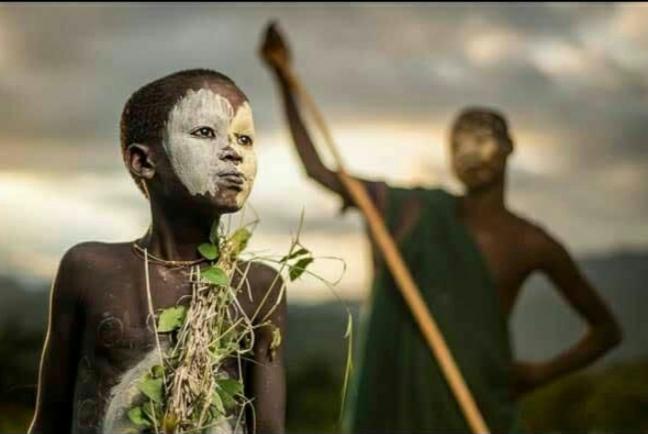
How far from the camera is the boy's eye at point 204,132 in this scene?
6.49 ft

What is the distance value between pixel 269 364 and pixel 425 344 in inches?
111

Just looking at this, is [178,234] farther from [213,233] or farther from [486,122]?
[486,122]

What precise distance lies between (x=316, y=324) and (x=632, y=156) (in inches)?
47.8

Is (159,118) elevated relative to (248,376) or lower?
elevated

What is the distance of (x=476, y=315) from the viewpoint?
16.1ft

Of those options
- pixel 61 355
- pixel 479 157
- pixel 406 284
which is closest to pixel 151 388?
pixel 61 355

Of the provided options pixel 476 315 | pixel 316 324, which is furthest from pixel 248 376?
pixel 316 324

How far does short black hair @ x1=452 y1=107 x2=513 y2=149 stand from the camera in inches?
200

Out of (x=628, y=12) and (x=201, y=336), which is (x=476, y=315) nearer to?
(x=628, y=12)

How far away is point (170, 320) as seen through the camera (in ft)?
6.41

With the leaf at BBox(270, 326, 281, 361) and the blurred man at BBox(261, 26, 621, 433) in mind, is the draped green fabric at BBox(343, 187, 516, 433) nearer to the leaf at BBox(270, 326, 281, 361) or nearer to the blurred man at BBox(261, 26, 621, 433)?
the blurred man at BBox(261, 26, 621, 433)

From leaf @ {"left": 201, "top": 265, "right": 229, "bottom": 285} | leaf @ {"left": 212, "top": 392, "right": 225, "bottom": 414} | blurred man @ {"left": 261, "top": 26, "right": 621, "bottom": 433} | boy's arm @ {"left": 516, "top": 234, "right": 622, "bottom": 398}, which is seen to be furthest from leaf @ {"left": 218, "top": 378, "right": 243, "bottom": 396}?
boy's arm @ {"left": 516, "top": 234, "right": 622, "bottom": 398}

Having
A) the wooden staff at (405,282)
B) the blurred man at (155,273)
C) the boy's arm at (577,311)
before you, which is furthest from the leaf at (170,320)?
the boy's arm at (577,311)

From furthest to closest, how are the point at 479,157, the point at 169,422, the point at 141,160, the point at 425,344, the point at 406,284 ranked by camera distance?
the point at 479,157 < the point at 425,344 < the point at 406,284 < the point at 141,160 < the point at 169,422
